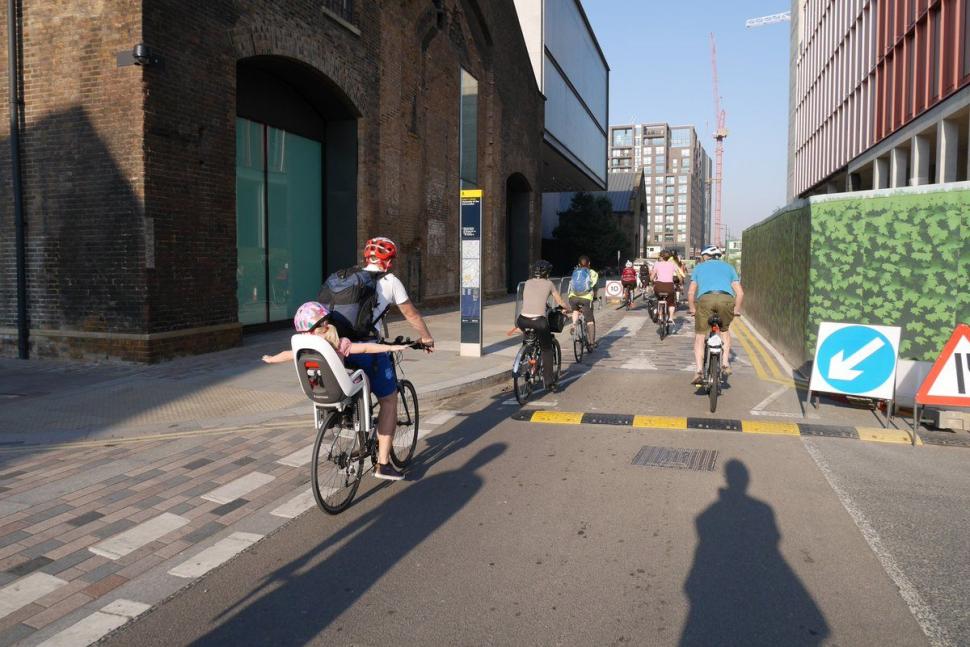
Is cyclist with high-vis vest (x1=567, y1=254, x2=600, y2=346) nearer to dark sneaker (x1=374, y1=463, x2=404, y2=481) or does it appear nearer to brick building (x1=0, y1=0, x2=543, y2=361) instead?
brick building (x1=0, y1=0, x2=543, y2=361)

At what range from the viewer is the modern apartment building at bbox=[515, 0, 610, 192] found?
156 feet

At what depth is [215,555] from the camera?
4.29 m

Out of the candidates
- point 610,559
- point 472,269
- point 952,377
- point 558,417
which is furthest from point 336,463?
point 472,269

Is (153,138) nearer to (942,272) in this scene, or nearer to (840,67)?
(942,272)

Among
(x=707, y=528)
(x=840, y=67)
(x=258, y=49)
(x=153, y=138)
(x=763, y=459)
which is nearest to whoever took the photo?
(x=707, y=528)

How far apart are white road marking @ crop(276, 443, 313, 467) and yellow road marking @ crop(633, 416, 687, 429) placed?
3.29 meters

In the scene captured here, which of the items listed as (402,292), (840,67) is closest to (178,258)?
(402,292)

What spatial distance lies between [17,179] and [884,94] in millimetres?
27209

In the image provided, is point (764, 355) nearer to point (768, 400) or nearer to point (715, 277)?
point (768, 400)

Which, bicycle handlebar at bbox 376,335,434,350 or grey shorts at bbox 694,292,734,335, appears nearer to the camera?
bicycle handlebar at bbox 376,335,434,350

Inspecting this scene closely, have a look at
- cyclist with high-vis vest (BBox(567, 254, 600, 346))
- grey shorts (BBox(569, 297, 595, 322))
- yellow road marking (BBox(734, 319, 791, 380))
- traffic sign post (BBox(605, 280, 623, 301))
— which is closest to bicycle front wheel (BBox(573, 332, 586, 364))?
cyclist with high-vis vest (BBox(567, 254, 600, 346))

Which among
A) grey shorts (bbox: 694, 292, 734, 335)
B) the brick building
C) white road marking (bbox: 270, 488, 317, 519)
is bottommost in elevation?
white road marking (bbox: 270, 488, 317, 519)

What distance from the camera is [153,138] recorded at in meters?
10.6

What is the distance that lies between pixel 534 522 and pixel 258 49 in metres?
10.9
